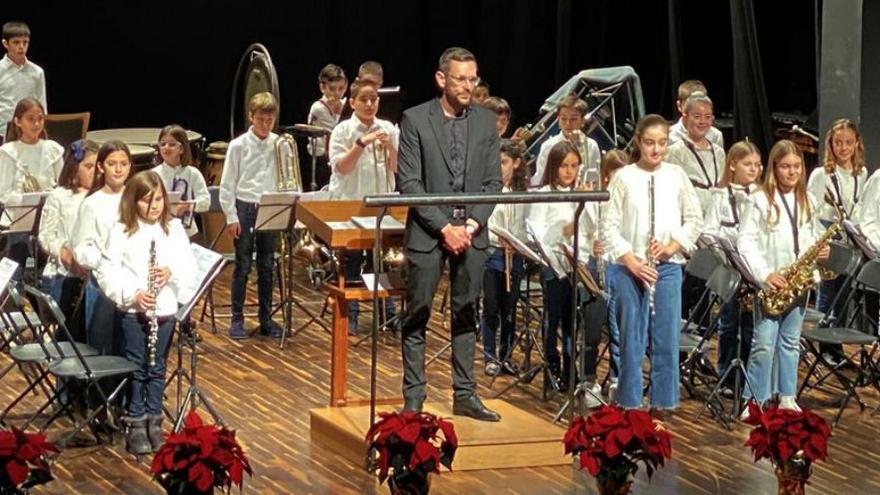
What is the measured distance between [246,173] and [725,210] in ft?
11.0

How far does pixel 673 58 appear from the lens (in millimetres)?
15086

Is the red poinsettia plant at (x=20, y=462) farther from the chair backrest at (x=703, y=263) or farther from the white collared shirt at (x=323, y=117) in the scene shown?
the white collared shirt at (x=323, y=117)

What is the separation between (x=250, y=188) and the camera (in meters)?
12.0

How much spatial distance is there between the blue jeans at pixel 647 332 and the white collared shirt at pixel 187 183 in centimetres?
349

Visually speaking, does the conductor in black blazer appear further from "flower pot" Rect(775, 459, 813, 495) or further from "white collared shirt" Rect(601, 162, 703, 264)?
"flower pot" Rect(775, 459, 813, 495)

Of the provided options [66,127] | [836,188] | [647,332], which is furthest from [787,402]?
[66,127]

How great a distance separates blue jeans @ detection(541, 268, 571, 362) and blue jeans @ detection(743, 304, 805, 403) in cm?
111

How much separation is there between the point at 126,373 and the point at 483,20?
962cm

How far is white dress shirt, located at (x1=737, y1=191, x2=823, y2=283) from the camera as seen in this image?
965cm

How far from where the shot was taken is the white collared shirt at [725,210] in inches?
402

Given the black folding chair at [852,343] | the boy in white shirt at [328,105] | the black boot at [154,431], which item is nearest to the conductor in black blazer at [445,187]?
the black boot at [154,431]

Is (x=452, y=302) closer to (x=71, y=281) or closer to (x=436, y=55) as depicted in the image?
(x=71, y=281)

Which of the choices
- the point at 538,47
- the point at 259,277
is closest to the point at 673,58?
the point at 538,47

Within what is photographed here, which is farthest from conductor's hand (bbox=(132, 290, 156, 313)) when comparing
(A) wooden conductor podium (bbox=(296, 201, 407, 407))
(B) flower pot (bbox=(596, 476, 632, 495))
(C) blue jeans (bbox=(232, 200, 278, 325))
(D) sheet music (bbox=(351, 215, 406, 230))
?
(C) blue jeans (bbox=(232, 200, 278, 325))
